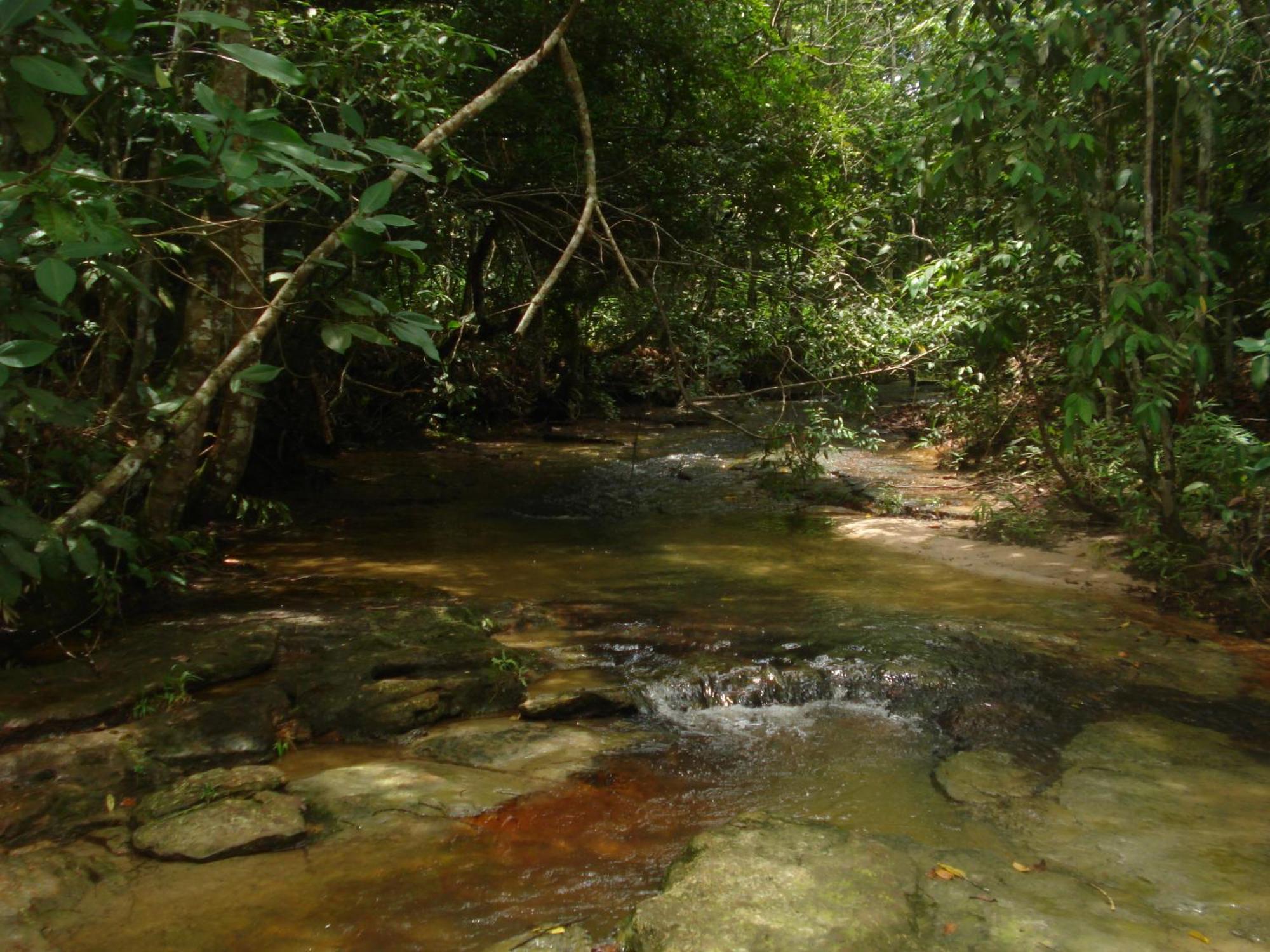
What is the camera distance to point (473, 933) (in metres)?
2.97

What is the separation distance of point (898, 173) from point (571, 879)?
18.1 feet

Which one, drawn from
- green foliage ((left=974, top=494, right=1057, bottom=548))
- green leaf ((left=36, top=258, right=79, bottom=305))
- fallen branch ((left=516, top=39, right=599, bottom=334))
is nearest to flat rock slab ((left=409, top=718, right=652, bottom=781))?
fallen branch ((left=516, top=39, right=599, bottom=334))

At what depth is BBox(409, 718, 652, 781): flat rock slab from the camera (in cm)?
412

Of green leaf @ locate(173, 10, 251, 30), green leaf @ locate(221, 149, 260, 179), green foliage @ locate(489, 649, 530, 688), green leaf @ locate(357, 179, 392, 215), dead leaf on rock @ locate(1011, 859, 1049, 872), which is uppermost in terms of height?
green leaf @ locate(173, 10, 251, 30)

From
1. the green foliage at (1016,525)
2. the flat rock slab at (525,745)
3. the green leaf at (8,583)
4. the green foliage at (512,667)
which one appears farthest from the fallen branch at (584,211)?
the green foliage at (1016,525)

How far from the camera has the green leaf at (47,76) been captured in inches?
84.3

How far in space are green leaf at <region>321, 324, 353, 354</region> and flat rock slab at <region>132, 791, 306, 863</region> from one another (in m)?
1.79

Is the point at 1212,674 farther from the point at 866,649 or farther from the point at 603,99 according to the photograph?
the point at 603,99

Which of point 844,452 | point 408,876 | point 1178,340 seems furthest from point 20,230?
point 844,452

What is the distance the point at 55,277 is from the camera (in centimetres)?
229

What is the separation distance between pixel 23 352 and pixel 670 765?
2859 millimetres

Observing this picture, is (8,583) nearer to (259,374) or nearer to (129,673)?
(259,374)

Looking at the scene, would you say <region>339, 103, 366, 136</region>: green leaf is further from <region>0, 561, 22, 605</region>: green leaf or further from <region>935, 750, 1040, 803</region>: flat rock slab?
<region>935, 750, 1040, 803</region>: flat rock slab

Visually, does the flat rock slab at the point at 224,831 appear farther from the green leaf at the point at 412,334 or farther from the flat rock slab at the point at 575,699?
the green leaf at the point at 412,334
